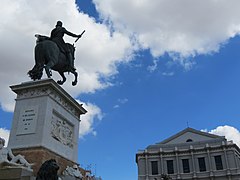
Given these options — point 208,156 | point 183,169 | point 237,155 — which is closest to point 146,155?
point 183,169

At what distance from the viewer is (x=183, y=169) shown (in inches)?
1917

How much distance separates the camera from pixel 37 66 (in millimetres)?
8742

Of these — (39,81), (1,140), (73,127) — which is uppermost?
(39,81)

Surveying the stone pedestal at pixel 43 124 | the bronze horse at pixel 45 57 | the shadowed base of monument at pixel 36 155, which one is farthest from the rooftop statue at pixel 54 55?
the shadowed base of monument at pixel 36 155

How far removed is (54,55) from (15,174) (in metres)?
4.18

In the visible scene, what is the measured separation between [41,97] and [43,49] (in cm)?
178

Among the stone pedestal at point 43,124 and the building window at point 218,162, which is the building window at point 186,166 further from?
the stone pedestal at point 43,124

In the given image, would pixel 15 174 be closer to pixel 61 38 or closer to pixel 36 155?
pixel 36 155

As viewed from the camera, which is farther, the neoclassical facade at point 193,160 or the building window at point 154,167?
the building window at point 154,167

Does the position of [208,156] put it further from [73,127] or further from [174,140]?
[73,127]

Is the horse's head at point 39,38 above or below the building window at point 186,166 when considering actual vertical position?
below

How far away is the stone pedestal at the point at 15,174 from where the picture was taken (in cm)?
584

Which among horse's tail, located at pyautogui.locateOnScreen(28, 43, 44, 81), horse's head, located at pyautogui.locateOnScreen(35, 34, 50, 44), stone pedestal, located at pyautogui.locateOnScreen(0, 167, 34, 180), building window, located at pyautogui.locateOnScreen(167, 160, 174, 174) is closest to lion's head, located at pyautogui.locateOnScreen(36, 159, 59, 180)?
stone pedestal, located at pyautogui.locateOnScreen(0, 167, 34, 180)

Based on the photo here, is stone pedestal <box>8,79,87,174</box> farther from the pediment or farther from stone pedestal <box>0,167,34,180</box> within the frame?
the pediment
